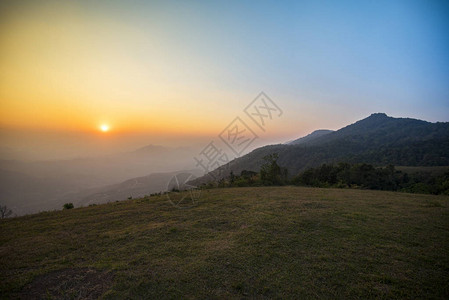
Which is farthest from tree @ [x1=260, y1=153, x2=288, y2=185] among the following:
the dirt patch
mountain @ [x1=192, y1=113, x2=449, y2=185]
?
the dirt patch

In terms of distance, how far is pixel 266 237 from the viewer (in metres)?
7.66

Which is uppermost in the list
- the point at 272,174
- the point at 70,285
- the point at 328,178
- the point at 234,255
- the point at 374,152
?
the point at 272,174

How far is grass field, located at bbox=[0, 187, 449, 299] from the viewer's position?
4902 millimetres

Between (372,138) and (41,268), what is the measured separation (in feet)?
575

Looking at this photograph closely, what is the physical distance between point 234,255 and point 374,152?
4310 inches

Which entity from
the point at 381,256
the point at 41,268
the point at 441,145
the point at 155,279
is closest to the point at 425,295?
the point at 381,256

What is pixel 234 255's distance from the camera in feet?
21.0

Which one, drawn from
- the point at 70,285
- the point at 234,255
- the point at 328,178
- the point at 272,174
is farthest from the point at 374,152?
the point at 70,285

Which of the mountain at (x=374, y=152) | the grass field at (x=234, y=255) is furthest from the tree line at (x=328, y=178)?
the grass field at (x=234, y=255)

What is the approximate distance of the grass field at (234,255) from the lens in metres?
4.90

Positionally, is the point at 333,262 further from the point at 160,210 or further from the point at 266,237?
the point at 160,210

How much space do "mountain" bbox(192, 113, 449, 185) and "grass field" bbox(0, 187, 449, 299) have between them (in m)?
24.7

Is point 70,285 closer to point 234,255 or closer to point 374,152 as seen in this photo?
point 234,255

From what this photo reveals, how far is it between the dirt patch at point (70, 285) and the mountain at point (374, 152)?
27997 millimetres
